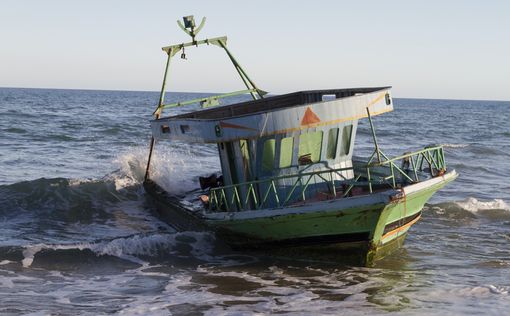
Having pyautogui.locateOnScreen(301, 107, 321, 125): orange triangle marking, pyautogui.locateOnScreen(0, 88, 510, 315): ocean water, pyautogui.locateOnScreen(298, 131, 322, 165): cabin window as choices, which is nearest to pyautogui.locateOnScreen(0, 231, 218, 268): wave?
pyautogui.locateOnScreen(0, 88, 510, 315): ocean water

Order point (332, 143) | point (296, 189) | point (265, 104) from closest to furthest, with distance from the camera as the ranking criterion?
point (296, 189) → point (332, 143) → point (265, 104)

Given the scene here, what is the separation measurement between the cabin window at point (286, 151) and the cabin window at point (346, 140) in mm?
1221

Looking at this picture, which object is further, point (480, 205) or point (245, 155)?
point (480, 205)

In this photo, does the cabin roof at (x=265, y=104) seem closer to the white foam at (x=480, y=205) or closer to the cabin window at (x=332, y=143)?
the cabin window at (x=332, y=143)

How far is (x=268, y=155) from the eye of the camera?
13.1 m

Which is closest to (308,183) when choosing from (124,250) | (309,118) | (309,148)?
(309,148)

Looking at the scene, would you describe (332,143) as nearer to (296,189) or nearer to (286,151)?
(286,151)

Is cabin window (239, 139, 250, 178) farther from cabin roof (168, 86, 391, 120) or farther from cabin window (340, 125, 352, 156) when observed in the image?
cabin roof (168, 86, 391, 120)

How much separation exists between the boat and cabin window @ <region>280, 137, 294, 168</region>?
19 mm

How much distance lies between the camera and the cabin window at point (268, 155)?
42.8 feet

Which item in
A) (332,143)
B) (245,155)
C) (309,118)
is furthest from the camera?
(332,143)

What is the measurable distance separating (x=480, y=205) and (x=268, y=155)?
9.94 m

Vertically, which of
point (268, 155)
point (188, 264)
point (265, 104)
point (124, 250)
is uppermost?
point (265, 104)

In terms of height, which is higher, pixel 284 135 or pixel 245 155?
pixel 284 135
